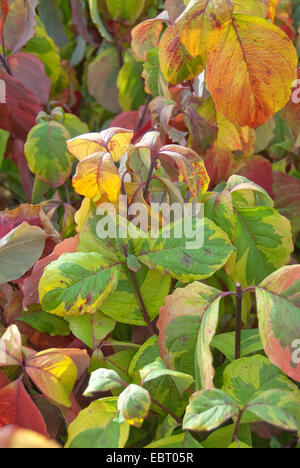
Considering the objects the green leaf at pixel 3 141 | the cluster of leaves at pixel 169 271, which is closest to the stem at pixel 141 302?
the cluster of leaves at pixel 169 271

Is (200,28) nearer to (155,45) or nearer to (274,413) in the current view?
(155,45)

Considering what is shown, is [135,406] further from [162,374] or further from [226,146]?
[226,146]

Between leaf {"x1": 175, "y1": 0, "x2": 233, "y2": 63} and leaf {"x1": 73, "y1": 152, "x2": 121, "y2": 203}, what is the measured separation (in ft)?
0.39

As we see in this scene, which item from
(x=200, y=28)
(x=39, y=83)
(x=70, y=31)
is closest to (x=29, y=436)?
(x=200, y=28)

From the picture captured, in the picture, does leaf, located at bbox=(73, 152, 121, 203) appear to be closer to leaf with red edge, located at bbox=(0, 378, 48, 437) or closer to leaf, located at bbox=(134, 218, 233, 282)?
leaf, located at bbox=(134, 218, 233, 282)

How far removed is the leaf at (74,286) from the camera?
1.28 ft

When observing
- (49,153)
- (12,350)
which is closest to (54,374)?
(12,350)

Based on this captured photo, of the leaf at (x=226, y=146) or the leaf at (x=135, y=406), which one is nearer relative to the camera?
the leaf at (x=135, y=406)

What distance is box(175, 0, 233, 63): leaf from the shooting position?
1.40 feet

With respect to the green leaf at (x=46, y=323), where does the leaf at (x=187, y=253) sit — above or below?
above

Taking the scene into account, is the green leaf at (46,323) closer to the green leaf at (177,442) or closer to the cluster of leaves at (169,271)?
the cluster of leaves at (169,271)

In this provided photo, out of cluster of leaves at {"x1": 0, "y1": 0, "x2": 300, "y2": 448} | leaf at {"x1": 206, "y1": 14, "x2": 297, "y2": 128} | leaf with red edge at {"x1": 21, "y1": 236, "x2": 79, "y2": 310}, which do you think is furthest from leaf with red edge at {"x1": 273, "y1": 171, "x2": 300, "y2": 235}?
leaf with red edge at {"x1": 21, "y1": 236, "x2": 79, "y2": 310}

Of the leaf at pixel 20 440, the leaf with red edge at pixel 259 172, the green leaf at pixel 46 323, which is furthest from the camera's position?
the leaf with red edge at pixel 259 172

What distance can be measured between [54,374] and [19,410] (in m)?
0.03
